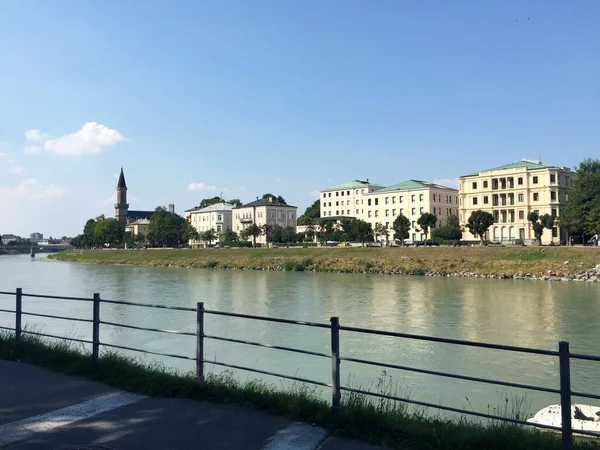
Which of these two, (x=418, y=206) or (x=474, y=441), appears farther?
(x=418, y=206)

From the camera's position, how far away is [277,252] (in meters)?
78.2

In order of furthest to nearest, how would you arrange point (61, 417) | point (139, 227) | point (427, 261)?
point (139, 227), point (427, 261), point (61, 417)

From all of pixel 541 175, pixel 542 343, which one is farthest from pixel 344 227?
pixel 542 343

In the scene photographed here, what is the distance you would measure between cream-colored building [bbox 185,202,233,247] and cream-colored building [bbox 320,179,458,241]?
36.6 m

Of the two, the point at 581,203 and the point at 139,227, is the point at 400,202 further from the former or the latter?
the point at 139,227

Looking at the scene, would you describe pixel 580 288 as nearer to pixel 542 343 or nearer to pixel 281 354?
pixel 542 343

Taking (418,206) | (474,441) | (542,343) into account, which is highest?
(418,206)

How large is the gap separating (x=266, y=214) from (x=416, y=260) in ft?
257

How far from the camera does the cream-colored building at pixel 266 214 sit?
442ft

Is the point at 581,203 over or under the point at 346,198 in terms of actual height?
under

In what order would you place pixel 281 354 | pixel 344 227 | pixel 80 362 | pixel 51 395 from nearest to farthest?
1. pixel 51 395
2. pixel 80 362
3. pixel 281 354
4. pixel 344 227

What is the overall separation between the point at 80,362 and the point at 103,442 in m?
3.12

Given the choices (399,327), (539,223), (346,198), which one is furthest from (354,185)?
(399,327)

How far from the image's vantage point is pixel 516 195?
306 ft
